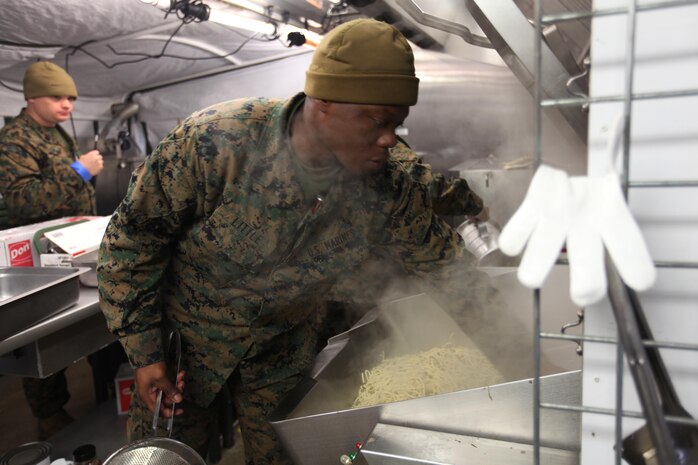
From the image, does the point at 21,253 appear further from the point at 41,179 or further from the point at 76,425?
the point at 76,425

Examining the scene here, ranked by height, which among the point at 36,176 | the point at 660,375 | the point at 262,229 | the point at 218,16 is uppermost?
the point at 218,16

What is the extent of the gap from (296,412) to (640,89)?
0.95 metres

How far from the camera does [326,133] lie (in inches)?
52.6

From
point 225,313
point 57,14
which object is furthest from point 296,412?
point 57,14

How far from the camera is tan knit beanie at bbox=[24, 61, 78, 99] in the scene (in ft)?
9.95

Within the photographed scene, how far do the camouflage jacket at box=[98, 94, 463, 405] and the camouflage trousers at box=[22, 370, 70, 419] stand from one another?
6.09ft

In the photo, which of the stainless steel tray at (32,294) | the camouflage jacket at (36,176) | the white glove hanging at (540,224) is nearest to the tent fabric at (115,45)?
the camouflage jacket at (36,176)

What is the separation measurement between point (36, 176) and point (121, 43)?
4.89ft

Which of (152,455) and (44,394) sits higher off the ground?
(152,455)

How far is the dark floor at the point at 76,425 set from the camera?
110 inches

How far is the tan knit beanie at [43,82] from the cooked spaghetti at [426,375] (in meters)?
2.73

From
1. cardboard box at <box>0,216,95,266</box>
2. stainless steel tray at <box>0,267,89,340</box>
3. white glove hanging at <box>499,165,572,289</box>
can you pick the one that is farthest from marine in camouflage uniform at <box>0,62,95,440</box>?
white glove hanging at <box>499,165,572,289</box>

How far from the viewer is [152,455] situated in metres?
1.01

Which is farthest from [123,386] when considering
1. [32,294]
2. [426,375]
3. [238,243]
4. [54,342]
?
[426,375]
